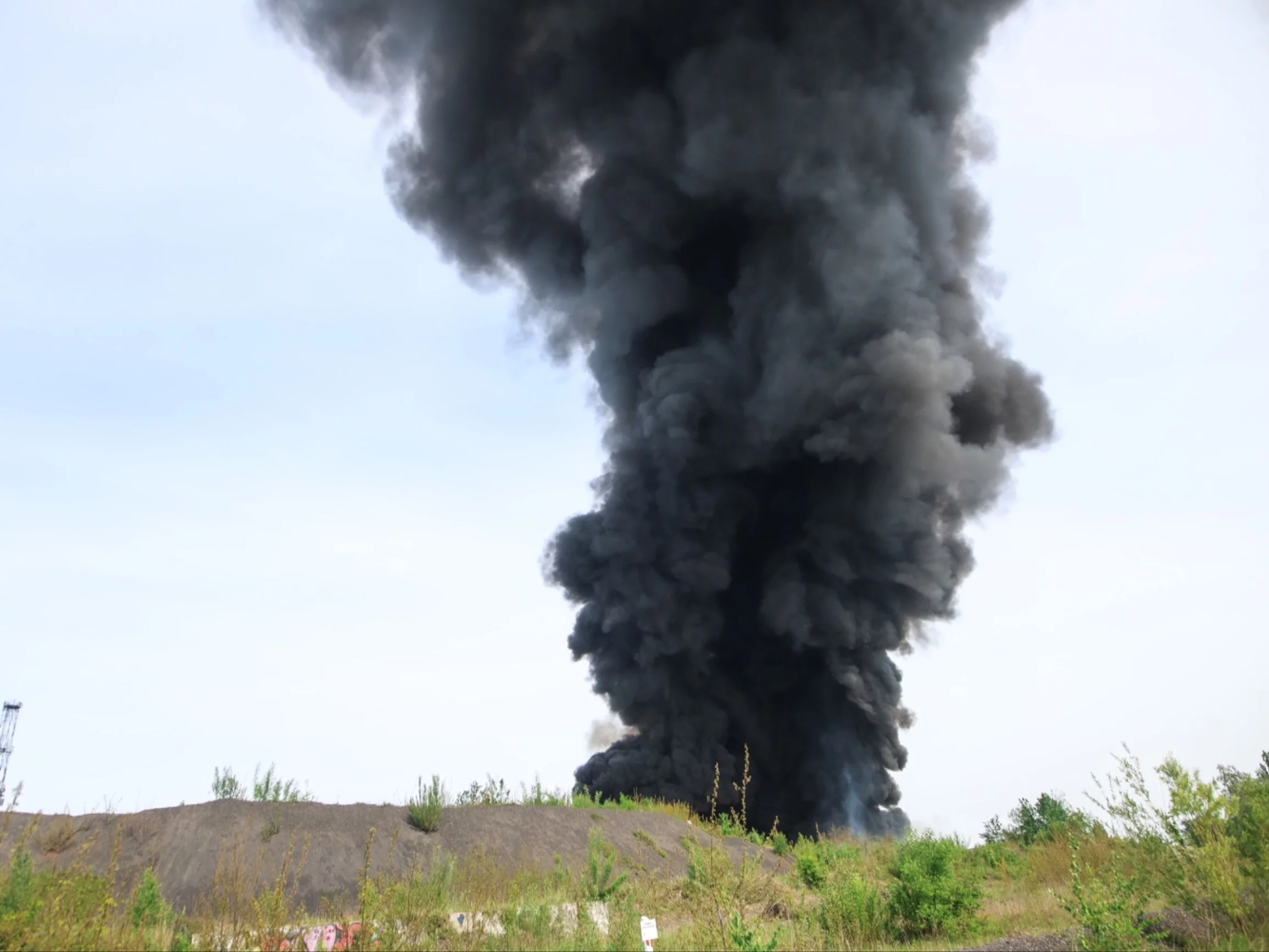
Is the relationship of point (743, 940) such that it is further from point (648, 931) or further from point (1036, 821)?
point (1036, 821)

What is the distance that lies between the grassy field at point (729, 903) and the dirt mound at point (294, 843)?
295 millimetres

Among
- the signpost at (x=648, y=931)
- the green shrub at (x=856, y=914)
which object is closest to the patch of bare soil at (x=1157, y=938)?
the green shrub at (x=856, y=914)

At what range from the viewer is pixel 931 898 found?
439 inches

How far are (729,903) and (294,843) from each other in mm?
7961

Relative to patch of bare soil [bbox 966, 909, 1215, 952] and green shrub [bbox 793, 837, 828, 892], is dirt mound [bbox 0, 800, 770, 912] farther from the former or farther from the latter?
patch of bare soil [bbox 966, 909, 1215, 952]

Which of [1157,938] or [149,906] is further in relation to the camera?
[149,906]

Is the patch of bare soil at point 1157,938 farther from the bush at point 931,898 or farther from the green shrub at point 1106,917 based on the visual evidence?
the bush at point 931,898

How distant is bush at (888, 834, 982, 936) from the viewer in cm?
A: 1091

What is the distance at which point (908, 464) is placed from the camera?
2855cm

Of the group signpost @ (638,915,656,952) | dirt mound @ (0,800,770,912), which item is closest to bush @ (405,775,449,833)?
dirt mound @ (0,800,770,912)

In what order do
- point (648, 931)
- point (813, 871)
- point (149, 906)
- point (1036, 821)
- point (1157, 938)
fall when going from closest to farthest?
point (648, 931) < point (1157, 938) < point (149, 906) < point (813, 871) < point (1036, 821)

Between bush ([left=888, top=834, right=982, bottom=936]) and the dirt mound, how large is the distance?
203 cm

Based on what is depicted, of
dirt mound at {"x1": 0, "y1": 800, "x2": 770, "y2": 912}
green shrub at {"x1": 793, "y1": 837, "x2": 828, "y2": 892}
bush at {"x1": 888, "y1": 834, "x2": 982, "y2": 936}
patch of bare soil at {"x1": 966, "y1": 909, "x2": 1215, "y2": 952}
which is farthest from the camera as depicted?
green shrub at {"x1": 793, "y1": 837, "x2": 828, "y2": 892}

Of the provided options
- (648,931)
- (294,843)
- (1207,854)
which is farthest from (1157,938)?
(294,843)
